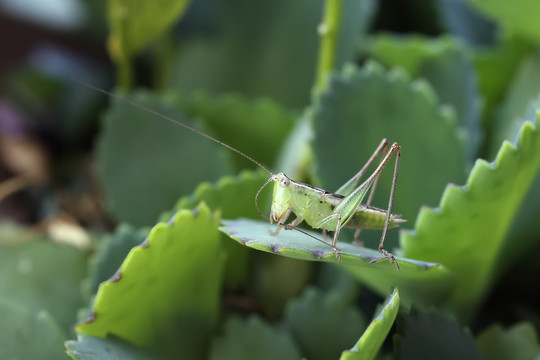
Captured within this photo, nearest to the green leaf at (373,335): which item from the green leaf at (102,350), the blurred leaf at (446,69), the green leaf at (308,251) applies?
the green leaf at (308,251)

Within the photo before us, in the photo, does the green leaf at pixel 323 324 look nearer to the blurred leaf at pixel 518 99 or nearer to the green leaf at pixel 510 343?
the green leaf at pixel 510 343

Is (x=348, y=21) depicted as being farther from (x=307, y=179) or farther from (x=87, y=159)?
(x=87, y=159)

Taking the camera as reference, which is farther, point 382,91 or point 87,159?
point 87,159

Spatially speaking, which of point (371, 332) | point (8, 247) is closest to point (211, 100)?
point (8, 247)

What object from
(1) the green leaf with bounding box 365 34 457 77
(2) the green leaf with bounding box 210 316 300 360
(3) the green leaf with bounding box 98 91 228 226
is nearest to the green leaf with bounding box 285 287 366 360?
(2) the green leaf with bounding box 210 316 300 360

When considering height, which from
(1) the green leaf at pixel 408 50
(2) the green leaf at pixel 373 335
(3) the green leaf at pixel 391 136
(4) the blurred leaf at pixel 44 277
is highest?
(1) the green leaf at pixel 408 50

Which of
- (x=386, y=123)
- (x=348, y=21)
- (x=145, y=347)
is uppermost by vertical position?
(x=348, y=21)
